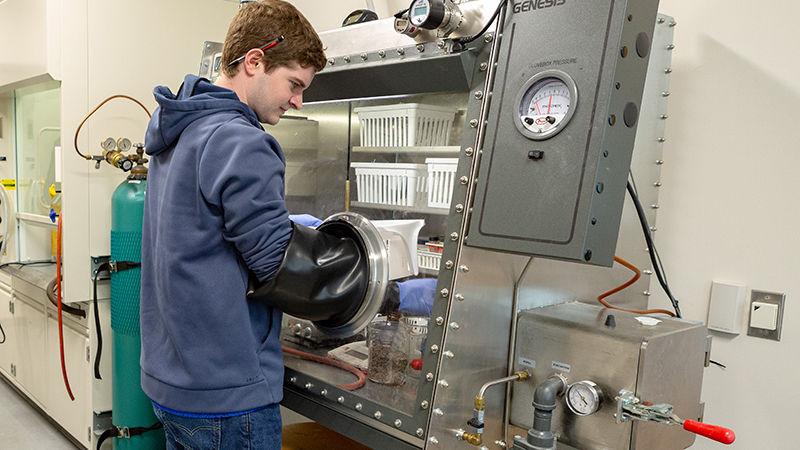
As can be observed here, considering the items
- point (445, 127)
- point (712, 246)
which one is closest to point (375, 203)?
point (445, 127)

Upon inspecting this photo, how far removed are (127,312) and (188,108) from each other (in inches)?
66.9

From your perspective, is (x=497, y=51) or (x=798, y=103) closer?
(x=497, y=51)

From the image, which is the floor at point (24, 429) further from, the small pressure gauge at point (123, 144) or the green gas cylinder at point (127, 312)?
the small pressure gauge at point (123, 144)

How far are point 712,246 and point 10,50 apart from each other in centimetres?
351

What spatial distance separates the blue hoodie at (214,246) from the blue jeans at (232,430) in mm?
34

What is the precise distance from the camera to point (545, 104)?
1271mm

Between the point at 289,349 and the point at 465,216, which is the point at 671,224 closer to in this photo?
the point at 465,216

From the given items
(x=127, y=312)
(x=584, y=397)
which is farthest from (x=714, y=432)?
(x=127, y=312)

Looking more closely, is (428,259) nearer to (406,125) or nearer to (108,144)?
(406,125)

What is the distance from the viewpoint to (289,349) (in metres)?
1.93

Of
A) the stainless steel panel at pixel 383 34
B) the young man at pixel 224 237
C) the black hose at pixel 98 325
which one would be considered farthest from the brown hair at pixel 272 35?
the black hose at pixel 98 325

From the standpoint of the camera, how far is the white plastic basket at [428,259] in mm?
1649

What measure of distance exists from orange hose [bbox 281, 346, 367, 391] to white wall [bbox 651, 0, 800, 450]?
1004 millimetres

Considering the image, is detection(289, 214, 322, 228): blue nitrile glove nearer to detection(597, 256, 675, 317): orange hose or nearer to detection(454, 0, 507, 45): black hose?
detection(454, 0, 507, 45): black hose
